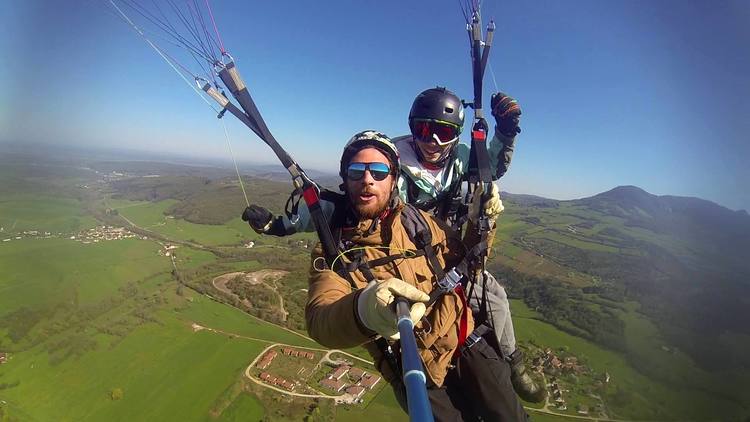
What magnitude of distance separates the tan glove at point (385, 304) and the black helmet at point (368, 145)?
1.32 metres

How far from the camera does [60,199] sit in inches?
Result: 2448

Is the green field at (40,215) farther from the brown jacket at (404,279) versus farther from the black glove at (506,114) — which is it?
the black glove at (506,114)

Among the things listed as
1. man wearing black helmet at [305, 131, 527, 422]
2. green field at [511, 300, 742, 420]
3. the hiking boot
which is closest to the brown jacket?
man wearing black helmet at [305, 131, 527, 422]

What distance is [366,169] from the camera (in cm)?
230

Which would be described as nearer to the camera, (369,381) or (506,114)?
(506,114)

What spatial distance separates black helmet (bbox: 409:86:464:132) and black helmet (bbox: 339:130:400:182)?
734 mm

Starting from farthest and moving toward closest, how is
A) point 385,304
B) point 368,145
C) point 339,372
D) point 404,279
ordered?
point 339,372 → point 368,145 → point 404,279 → point 385,304

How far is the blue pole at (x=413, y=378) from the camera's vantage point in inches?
26.6

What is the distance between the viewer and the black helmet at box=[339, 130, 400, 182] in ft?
7.98

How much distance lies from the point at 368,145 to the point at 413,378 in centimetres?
184

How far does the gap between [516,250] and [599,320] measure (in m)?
19.7

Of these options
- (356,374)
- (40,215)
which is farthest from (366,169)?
(40,215)

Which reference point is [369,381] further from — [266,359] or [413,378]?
[413,378]

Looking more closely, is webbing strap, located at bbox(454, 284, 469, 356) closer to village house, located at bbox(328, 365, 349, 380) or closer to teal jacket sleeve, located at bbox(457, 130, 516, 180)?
teal jacket sleeve, located at bbox(457, 130, 516, 180)
